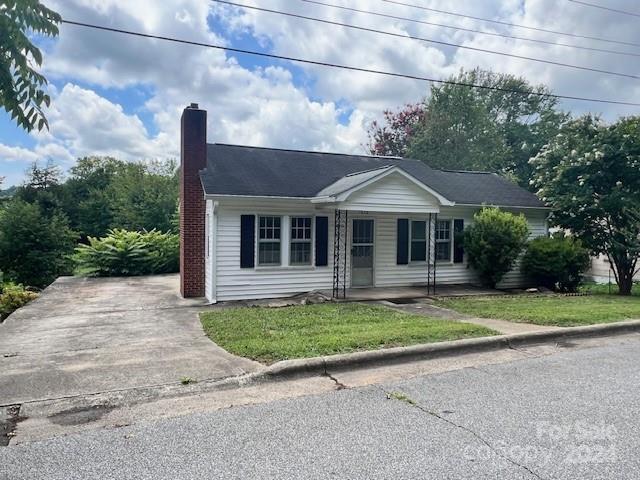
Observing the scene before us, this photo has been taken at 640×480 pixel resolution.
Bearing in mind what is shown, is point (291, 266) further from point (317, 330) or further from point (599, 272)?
point (599, 272)

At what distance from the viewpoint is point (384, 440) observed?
3846 millimetres

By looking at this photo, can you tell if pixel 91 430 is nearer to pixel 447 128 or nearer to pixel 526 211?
pixel 526 211

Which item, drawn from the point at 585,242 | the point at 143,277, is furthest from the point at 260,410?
the point at 143,277

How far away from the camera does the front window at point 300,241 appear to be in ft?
40.5

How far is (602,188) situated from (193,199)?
11999 millimetres

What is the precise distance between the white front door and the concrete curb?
20.3ft

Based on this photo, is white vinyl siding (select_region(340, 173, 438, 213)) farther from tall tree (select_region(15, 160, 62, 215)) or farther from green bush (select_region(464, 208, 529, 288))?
tall tree (select_region(15, 160, 62, 215))

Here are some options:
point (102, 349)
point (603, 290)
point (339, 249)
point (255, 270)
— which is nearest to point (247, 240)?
point (255, 270)

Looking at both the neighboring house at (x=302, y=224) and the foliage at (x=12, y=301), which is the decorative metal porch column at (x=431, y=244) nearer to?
the neighboring house at (x=302, y=224)

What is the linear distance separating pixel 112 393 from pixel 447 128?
36.1m

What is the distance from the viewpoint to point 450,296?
12.4m

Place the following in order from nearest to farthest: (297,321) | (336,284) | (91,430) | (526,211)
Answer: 1. (91,430)
2. (297,321)
3. (336,284)
4. (526,211)

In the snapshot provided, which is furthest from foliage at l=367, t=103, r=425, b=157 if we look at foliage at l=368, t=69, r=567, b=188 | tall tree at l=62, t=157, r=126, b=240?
tall tree at l=62, t=157, r=126, b=240

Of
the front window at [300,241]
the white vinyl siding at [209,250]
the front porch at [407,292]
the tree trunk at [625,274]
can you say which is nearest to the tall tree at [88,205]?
the white vinyl siding at [209,250]
